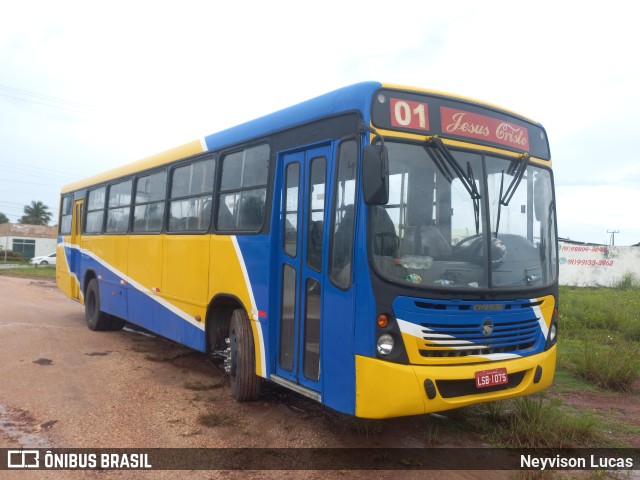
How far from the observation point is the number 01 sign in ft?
15.2

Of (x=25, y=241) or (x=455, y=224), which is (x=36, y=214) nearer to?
(x=25, y=241)

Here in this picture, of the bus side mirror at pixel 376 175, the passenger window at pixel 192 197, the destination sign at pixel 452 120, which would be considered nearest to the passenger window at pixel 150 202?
the passenger window at pixel 192 197

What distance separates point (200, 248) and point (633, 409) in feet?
17.9

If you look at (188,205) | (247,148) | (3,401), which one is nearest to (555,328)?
(247,148)

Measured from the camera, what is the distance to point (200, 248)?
7.06m

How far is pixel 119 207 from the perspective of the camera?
10000 mm

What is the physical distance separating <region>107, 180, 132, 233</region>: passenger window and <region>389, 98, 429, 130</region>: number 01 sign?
6.25 metres

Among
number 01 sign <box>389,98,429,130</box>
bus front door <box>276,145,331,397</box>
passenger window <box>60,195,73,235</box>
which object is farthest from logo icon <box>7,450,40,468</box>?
passenger window <box>60,195,73,235</box>

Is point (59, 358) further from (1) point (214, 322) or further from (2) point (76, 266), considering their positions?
(2) point (76, 266)

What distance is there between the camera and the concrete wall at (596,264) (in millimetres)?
28438

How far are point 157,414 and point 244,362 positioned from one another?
1030 millimetres

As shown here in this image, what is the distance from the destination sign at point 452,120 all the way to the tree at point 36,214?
252 feet

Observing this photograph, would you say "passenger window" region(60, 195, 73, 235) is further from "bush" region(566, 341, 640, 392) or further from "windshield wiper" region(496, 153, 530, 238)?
"bush" region(566, 341, 640, 392)

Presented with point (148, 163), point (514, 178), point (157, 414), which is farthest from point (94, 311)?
point (514, 178)
